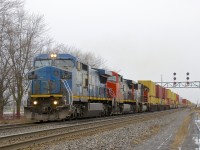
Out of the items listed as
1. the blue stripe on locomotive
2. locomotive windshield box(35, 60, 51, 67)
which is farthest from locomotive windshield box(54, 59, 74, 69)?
the blue stripe on locomotive

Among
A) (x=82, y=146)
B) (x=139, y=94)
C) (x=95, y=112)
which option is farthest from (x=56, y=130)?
(x=139, y=94)

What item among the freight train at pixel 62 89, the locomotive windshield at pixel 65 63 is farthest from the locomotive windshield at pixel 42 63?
the locomotive windshield at pixel 65 63

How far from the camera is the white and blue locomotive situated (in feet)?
63.6

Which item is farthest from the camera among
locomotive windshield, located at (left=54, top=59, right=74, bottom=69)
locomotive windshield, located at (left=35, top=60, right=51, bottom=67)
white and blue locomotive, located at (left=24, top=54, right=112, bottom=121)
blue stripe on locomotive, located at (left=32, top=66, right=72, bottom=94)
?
locomotive windshield, located at (left=54, top=59, right=74, bottom=69)

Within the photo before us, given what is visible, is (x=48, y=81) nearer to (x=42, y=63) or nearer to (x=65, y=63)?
(x=42, y=63)

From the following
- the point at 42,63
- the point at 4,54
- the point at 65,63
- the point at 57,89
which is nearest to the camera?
the point at 57,89

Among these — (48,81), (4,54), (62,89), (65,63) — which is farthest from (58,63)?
(4,54)

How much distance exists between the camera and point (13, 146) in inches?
365

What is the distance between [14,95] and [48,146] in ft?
71.5

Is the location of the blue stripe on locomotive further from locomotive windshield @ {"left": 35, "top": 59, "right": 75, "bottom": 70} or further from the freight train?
locomotive windshield @ {"left": 35, "top": 59, "right": 75, "bottom": 70}

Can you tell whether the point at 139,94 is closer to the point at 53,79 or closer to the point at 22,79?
the point at 22,79

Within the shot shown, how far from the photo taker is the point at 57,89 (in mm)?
20062

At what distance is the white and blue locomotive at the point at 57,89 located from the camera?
1938 centimetres

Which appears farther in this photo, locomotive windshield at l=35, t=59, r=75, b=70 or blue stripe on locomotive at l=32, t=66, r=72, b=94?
locomotive windshield at l=35, t=59, r=75, b=70
